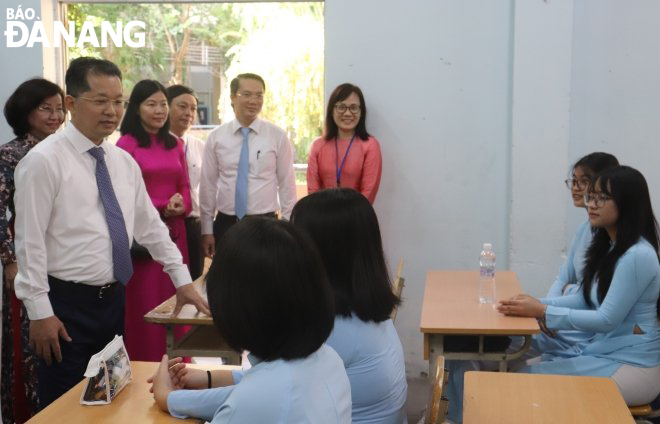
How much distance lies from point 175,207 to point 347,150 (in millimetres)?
1254

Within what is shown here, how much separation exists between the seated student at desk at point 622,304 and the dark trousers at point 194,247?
2.41 meters

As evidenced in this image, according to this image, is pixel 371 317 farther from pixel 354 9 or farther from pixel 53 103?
pixel 354 9

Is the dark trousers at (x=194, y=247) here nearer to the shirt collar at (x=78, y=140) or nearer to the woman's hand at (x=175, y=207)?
the woman's hand at (x=175, y=207)

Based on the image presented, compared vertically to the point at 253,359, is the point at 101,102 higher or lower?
higher

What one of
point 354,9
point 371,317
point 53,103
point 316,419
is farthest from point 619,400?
point 354,9

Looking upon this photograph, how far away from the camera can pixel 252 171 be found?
16.2ft

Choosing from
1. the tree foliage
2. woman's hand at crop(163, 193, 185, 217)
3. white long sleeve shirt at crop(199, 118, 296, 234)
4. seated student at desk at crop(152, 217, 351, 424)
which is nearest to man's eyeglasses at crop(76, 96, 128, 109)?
seated student at desk at crop(152, 217, 351, 424)

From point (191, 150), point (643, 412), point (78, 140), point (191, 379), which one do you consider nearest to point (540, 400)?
point (643, 412)

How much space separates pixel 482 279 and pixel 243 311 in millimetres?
2787

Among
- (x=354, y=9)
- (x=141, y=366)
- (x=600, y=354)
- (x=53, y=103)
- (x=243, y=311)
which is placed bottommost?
(x=600, y=354)

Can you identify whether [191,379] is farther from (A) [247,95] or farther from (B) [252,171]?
(A) [247,95]

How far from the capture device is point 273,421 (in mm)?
1430

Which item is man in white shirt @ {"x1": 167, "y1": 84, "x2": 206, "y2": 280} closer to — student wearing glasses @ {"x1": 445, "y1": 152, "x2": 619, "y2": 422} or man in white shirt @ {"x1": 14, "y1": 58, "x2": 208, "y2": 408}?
student wearing glasses @ {"x1": 445, "y1": 152, "x2": 619, "y2": 422}

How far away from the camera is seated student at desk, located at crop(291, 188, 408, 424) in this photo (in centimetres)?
218
